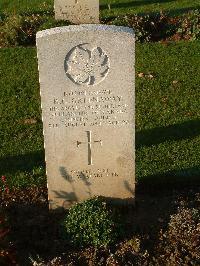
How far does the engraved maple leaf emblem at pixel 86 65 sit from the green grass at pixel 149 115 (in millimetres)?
1885

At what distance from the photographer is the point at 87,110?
582cm

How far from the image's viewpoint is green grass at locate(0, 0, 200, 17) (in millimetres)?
14023

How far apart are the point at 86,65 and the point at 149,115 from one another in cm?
342

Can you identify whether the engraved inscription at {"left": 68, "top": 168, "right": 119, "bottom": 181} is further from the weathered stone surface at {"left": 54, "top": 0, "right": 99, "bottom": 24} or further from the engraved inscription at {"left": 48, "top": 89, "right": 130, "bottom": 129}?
the weathered stone surface at {"left": 54, "top": 0, "right": 99, "bottom": 24}

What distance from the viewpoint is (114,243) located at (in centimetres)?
571

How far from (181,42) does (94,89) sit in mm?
6585

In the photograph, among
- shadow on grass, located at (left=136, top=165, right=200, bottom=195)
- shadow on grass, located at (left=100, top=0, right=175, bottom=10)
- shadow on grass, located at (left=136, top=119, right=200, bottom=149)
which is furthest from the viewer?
shadow on grass, located at (left=100, top=0, right=175, bottom=10)

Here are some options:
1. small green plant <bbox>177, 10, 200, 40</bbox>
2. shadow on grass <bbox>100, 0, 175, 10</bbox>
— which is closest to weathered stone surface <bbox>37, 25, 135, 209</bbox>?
small green plant <bbox>177, 10, 200, 40</bbox>

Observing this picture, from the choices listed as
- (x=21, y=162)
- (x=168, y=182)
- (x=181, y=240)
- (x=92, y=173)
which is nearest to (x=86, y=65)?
(x=92, y=173)

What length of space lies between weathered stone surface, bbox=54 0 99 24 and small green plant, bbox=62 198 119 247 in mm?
7295

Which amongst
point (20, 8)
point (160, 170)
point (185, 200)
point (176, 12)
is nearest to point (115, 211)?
point (185, 200)

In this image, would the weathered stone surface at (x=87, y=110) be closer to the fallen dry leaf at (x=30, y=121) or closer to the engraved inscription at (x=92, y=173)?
the engraved inscription at (x=92, y=173)

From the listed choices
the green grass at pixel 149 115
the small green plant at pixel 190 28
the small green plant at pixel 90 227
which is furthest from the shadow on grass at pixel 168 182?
the small green plant at pixel 190 28

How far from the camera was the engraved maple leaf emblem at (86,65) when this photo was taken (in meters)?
5.50
